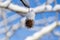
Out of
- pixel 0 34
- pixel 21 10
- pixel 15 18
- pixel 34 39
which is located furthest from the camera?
pixel 0 34

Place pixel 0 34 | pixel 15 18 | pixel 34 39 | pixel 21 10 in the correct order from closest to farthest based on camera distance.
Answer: pixel 34 39 → pixel 21 10 → pixel 15 18 → pixel 0 34

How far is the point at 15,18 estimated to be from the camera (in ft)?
4.45

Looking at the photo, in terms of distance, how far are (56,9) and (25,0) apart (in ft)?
0.50

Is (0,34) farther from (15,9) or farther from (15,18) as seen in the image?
(15,9)

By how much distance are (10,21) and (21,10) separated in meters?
0.73

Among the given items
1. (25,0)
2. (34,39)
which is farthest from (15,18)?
(34,39)

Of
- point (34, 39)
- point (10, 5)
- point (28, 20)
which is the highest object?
point (10, 5)

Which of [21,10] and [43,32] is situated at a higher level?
[21,10]

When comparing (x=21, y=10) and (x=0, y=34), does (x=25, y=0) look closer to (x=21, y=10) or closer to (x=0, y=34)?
(x=21, y=10)

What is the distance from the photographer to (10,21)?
138 centimetres

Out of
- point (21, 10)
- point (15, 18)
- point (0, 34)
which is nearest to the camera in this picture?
point (21, 10)

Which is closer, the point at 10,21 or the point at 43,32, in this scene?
the point at 43,32

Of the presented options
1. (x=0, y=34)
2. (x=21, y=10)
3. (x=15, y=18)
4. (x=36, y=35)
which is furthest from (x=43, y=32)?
(x=0, y=34)

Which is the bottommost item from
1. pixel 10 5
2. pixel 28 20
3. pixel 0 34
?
pixel 28 20
